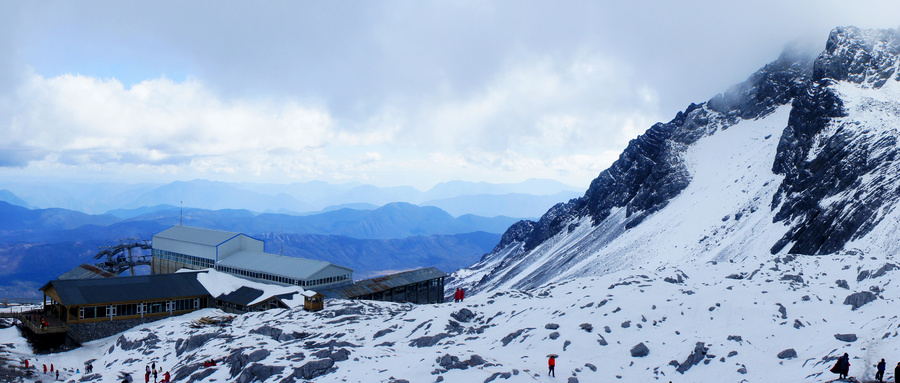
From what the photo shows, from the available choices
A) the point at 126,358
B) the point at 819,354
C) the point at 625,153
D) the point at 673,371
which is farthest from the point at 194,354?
the point at 625,153

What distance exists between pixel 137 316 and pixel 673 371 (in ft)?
176

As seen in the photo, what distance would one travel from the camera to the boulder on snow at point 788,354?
1136 inches

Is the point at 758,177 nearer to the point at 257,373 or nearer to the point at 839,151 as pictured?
the point at 839,151

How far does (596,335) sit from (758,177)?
94.9 m

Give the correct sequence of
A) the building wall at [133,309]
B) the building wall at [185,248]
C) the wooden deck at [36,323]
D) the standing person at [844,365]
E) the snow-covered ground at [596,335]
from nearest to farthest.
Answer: the standing person at [844,365] < the snow-covered ground at [596,335] < the wooden deck at [36,323] < the building wall at [133,309] < the building wall at [185,248]

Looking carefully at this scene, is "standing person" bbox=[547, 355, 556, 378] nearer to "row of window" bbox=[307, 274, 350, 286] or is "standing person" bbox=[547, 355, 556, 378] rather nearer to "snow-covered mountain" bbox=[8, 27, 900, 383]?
"snow-covered mountain" bbox=[8, 27, 900, 383]

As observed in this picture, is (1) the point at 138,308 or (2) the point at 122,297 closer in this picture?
(2) the point at 122,297

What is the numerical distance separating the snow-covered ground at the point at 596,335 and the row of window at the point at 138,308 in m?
9.07

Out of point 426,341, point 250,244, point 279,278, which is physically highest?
point 250,244

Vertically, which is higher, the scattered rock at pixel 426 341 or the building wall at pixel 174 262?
the building wall at pixel 174 262

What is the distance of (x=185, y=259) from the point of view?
88.9m

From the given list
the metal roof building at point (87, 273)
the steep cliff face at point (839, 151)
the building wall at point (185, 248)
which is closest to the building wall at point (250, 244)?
the building wall at point (185, 248)

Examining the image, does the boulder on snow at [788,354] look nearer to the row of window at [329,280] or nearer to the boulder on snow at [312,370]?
the boulder on snow at [312,370]

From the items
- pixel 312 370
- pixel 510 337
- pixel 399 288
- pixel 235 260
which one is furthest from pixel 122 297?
pixel 510 337
